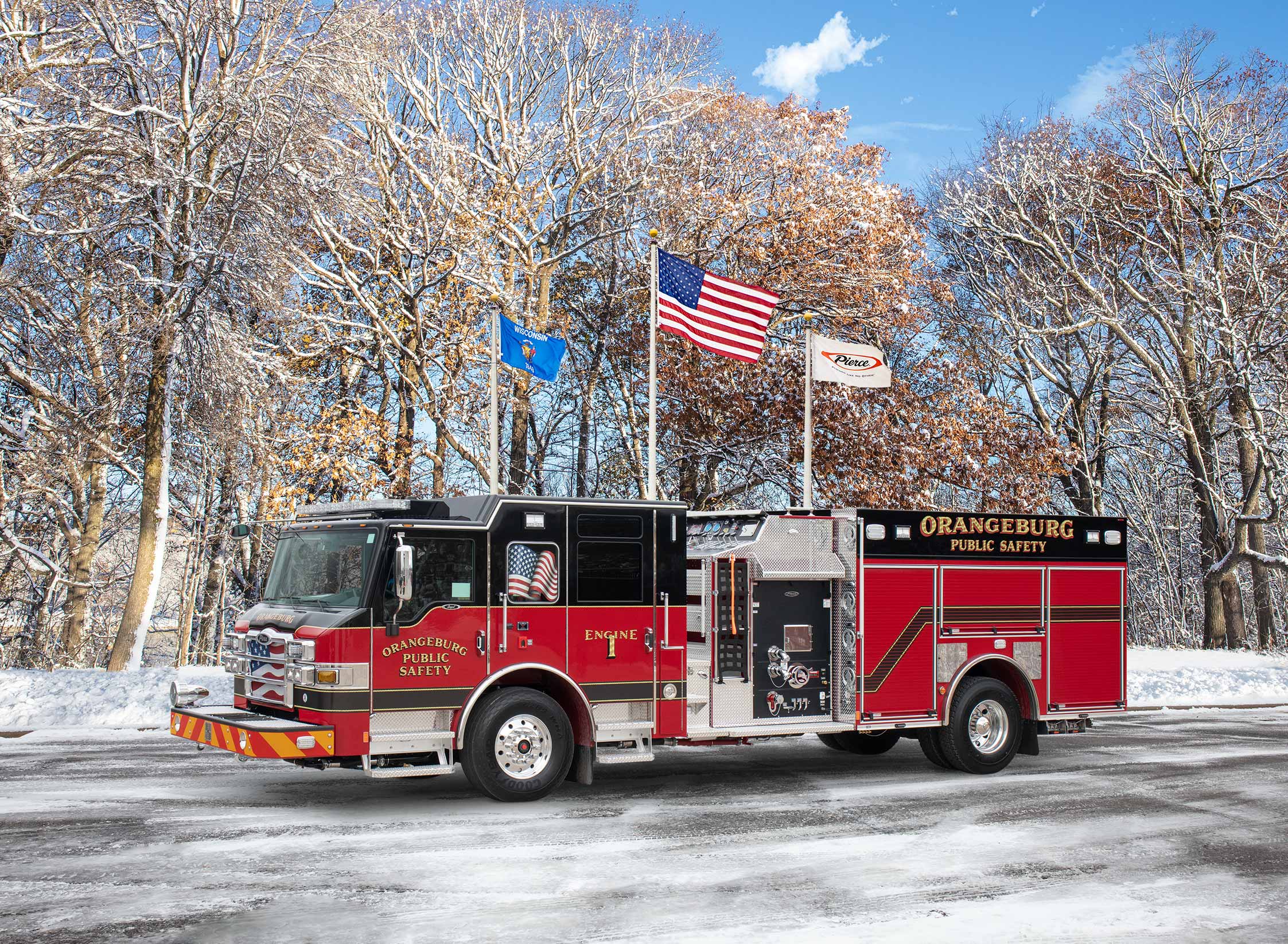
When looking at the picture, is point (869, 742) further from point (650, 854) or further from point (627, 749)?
point (650, 854)

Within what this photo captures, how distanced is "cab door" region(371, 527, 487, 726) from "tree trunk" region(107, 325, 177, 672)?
534 inches

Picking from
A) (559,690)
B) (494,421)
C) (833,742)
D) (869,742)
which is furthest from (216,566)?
(559,690)

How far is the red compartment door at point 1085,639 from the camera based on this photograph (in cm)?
1312

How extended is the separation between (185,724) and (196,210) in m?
14.0

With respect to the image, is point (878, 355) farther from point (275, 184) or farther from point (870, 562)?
point (275, 184)

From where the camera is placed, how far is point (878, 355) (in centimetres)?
1955

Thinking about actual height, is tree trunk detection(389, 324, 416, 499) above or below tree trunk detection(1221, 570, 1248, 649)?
above

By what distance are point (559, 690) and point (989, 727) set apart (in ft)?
16.5

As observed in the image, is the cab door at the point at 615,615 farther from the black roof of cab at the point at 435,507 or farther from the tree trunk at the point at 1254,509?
the tree trunk at the point at 1254,509

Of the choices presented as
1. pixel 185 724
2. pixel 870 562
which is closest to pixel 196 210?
pixel 185 724

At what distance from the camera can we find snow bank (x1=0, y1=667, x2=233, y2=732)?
15.4m

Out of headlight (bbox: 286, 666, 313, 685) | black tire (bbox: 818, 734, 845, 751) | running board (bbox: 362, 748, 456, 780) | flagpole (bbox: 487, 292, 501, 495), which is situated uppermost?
flagpole (bbox: 487, 292, 501, 495)

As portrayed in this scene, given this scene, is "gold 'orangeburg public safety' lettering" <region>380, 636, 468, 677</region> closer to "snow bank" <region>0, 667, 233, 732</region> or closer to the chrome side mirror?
the chrome side mirror

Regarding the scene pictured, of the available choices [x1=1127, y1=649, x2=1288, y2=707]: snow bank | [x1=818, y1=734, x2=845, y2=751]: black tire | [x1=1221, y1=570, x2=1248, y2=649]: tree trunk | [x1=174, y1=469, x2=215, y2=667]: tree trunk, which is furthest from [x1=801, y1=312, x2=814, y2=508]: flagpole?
[x1=1221, y1=570, x2=1248, y2=649]: tree trunk
